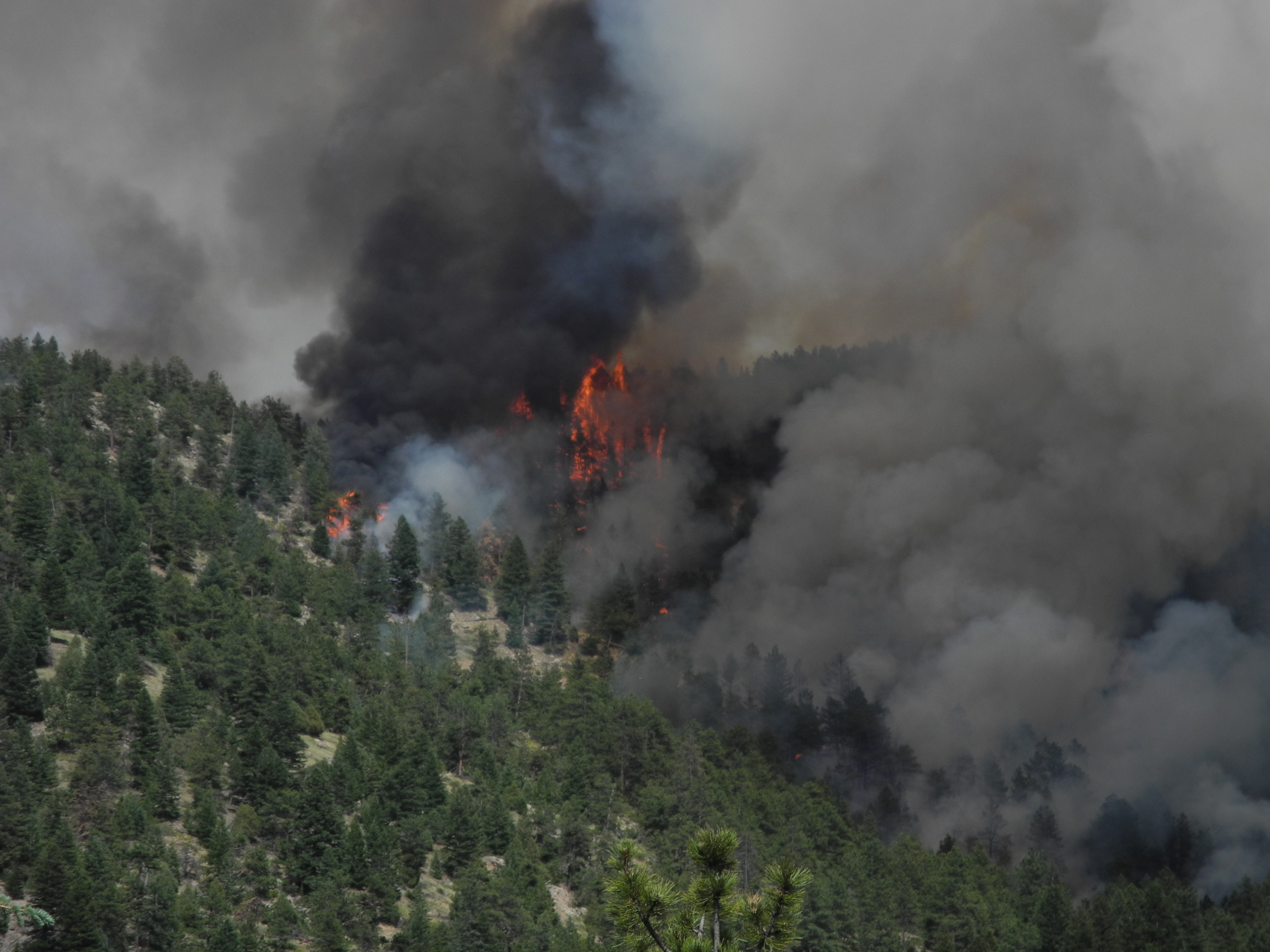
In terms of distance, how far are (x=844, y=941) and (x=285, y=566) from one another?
296 ft

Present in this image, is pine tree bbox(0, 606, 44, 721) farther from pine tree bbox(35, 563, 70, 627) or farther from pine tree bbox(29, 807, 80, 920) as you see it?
pine tree bbox(29, 807, 80, 920)

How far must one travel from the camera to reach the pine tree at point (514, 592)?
195 meters

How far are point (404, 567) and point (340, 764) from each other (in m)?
83.4

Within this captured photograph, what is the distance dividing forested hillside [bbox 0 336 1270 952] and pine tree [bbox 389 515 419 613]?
0.46 m

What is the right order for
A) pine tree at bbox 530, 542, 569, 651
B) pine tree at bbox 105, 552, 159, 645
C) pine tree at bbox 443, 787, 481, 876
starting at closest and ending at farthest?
pine tree at bbox 443, 787, 481, 876 < pine tree at bbox 105, 552, 159, 645 < pine tree at bbox 530, 542, 569, 651

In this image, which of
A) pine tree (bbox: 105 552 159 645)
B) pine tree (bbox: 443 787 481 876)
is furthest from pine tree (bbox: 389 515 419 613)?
pine tree (bbox: 443 787 481 876)

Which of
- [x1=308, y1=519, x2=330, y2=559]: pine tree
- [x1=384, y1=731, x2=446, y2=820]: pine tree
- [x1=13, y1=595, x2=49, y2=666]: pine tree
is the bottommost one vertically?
[x1=384, y1=731, x2=446, y2=820]: pine tree

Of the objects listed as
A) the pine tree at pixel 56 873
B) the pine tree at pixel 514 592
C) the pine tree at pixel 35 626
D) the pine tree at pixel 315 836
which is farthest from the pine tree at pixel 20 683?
the pine tree at pixel 514 592

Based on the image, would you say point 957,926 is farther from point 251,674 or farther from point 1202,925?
point 251,674

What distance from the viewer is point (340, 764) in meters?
110

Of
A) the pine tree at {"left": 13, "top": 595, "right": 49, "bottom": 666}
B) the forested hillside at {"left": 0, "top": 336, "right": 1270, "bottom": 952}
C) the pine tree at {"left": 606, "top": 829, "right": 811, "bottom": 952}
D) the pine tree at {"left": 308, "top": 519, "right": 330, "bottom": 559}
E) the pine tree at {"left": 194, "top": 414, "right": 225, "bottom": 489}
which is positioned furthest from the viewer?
the pine tree at {"left": 308, "top": 519, "right": 330, "bottom": 559}

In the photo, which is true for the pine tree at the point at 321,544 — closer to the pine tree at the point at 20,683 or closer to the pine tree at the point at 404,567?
the pine tree at the point at 404,567

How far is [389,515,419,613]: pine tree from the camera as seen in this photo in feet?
620

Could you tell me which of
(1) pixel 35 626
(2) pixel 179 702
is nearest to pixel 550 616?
(2) pixel 179 702
